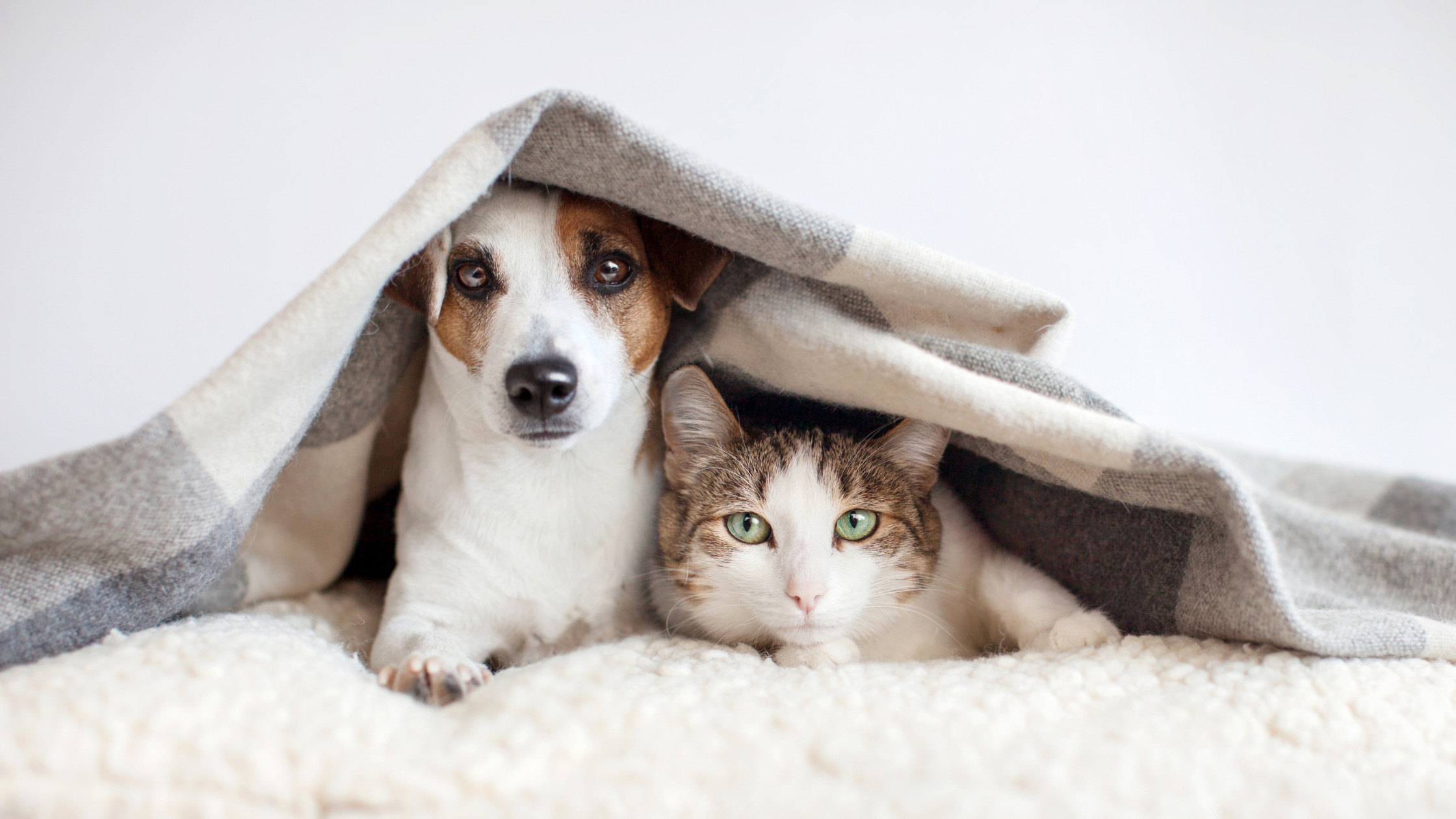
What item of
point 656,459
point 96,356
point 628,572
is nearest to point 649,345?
point 656,459

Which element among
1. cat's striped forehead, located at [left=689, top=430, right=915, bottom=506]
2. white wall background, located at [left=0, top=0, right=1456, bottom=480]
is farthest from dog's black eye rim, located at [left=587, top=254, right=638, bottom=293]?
white wall background, located at [left=0, top=0, right=1456, bottom=480]

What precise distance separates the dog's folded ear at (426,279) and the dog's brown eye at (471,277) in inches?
0.8

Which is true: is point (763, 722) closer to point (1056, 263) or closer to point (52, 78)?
point (1056, 263)

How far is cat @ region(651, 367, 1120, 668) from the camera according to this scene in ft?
3.15

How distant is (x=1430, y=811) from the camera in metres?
0.60

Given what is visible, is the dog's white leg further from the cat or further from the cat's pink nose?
the cat's pink nose

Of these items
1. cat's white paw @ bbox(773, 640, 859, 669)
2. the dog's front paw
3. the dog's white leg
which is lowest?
the dog's white leg

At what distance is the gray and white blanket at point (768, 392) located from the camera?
762 millimetres

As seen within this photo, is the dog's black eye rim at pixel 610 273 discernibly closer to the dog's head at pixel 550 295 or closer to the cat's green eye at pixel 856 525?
the dog's head at pixel 550 295

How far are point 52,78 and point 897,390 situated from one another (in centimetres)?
187

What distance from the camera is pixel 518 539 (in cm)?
106

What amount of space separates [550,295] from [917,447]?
0.55 meters

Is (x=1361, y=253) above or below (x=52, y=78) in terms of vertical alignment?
above

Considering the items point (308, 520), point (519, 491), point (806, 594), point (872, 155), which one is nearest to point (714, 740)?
point (806, 594)
